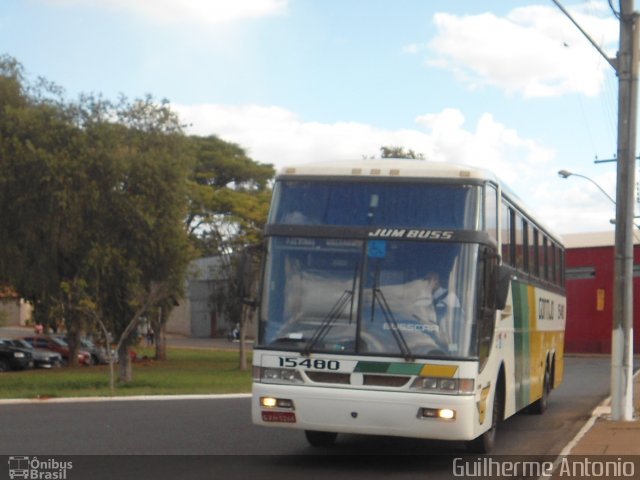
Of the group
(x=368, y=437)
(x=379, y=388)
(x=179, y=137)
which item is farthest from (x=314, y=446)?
(x=179, y=137)

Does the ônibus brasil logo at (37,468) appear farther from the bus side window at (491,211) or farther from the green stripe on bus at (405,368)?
the bus side window at (491,211)

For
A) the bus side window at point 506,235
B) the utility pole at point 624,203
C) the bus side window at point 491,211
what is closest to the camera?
the bus side window at point 491,211

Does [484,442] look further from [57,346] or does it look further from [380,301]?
[57,346]

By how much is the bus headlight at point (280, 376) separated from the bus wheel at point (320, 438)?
192 centimetres

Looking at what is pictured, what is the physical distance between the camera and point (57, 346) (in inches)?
1999

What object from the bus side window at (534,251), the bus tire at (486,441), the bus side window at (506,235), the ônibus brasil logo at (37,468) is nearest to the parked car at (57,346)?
the bus side window at (534,251)

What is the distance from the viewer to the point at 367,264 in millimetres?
11219

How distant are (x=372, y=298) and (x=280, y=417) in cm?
157

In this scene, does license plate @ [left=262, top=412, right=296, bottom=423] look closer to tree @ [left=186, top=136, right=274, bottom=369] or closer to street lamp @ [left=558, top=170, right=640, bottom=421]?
street lamp @ [left=558, top=170, right=640, bottom=421]

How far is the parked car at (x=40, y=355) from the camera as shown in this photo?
4547 centimetres

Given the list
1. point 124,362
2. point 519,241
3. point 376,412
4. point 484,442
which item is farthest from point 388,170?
point 124,362

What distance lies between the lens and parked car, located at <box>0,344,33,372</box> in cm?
4322

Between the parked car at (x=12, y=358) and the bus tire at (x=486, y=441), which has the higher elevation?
the bus tire at (x=486, y=441)

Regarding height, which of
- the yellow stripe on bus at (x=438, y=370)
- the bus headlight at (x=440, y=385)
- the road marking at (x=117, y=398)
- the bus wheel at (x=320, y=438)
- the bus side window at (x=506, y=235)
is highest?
the bus side window at (x=506, y=235)
